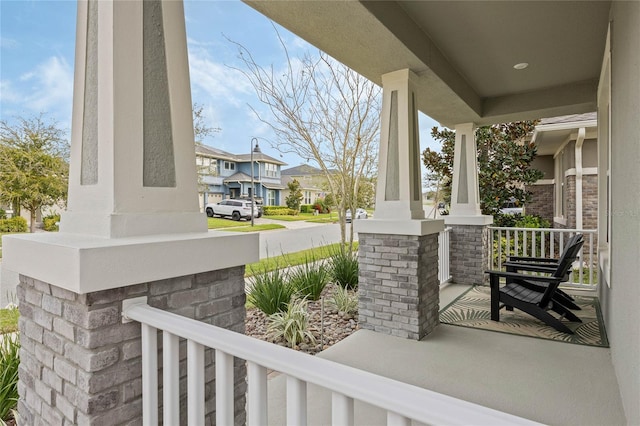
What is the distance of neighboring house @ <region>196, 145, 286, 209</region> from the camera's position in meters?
9.75

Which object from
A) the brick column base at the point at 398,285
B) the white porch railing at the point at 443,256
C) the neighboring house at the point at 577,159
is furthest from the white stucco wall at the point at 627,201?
the neighboring house at the point at 577,159

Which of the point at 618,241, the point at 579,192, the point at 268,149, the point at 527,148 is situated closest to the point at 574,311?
the point at 618,241

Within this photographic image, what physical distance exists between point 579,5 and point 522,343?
312 cm

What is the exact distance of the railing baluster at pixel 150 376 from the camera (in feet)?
4.24

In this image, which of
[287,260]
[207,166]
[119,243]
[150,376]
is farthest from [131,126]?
[207,166]

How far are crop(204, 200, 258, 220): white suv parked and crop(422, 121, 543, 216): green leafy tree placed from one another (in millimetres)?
6147

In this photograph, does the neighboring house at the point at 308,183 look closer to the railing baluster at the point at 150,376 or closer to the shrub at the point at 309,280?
the shrub at the point at 309,280

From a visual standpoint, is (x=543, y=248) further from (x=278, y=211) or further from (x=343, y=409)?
(x=278, y=211)

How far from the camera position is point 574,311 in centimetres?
464

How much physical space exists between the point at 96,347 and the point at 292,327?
255 centimetres

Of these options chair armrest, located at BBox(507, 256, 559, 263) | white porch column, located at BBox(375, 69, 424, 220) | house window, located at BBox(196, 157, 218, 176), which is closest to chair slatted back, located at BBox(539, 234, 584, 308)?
chair armrest, located at BBox(507, 256, 559, 263)

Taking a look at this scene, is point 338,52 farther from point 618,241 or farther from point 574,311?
point 574,311

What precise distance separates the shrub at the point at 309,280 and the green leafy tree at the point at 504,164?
4.96m

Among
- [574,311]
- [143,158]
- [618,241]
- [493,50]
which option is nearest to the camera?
[143,158]
